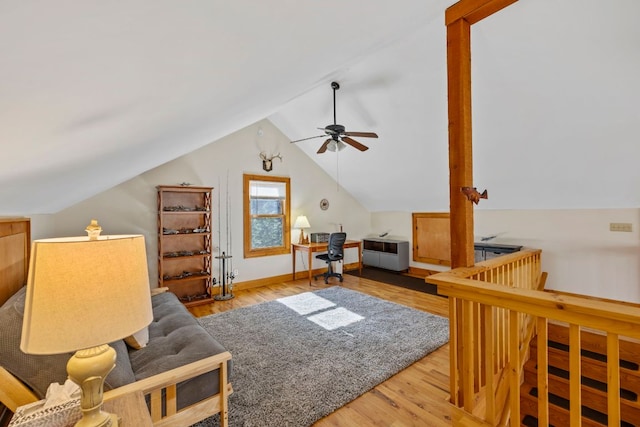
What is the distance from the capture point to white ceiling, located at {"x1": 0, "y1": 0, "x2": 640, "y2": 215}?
26.9 inches

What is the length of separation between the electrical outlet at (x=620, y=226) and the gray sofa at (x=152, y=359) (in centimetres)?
461

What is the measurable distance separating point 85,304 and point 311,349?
7.71 feet

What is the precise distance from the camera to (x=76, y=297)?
758 millimetres

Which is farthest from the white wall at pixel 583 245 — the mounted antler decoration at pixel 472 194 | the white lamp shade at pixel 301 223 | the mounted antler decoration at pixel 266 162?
the mounted antler decoration at pixel 266 162

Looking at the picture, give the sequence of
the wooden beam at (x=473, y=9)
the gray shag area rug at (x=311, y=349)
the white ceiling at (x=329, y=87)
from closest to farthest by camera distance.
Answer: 1. the white ceiling at (x=329, y=87)
2. the wooden beam at (x=473, y=9)
3. the gray shag area rug at (x=311, y=349)

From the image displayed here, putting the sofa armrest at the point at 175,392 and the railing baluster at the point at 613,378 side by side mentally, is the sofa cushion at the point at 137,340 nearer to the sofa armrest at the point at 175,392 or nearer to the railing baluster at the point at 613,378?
the sofa armrest at the point at 175,392

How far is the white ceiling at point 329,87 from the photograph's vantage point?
68cm

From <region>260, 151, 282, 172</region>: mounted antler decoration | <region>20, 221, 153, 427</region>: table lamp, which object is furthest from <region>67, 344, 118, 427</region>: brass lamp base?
<region>260, 151, 282, 172</region>: mounted antler decoration

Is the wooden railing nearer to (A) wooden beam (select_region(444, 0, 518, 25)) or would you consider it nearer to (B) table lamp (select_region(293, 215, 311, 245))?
(A) wooden beam (select_region(444, 0, 518, 25))

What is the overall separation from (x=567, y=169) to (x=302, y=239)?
408 cm

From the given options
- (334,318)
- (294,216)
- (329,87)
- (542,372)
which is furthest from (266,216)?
(542,372)

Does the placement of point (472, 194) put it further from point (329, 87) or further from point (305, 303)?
point (305, 303)

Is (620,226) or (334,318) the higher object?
(620,226)

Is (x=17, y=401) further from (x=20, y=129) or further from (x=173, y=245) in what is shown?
(x=173, y=245)
